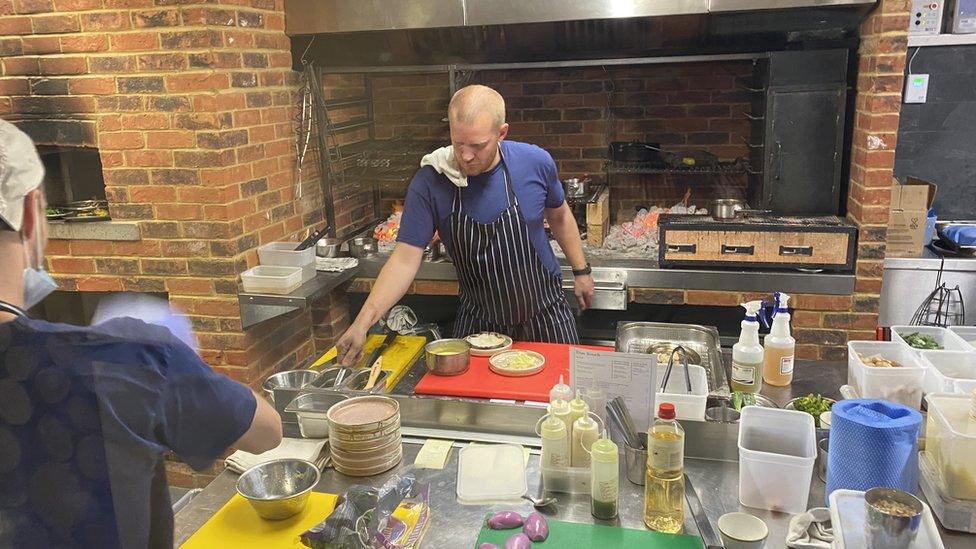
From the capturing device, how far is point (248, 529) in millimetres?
1403

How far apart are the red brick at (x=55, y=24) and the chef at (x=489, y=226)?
148 centimetres

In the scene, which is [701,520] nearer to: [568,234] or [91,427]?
[91,427]

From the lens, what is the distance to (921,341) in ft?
6.05

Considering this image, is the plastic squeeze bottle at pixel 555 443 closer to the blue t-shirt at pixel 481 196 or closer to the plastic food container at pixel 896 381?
the plastic food container at pixel 896 381

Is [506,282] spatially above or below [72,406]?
below

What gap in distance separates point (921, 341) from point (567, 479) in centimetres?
106

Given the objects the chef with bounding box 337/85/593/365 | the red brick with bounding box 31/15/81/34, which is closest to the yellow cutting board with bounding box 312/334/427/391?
the chef with bounding box 337/85/593/365

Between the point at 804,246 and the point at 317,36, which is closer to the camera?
the point at 804,246

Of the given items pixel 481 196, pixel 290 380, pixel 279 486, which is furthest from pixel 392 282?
pixel 279 486

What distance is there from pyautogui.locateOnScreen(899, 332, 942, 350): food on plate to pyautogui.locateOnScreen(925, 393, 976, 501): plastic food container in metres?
0.40

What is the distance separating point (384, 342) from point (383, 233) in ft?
5.46

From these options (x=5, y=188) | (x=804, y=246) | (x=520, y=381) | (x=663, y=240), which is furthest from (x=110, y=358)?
(x=804, y=246)

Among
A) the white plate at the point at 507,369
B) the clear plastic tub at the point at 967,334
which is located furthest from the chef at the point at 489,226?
the clear plastic tub at the point at 967,334

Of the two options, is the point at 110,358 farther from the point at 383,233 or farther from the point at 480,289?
the point at 383,233
